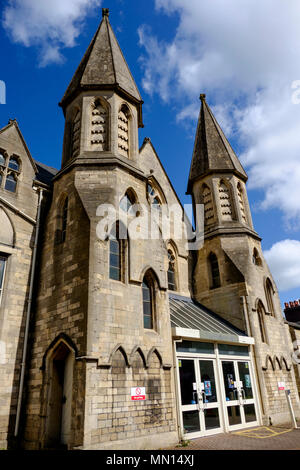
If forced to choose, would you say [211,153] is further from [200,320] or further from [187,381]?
[187,381]

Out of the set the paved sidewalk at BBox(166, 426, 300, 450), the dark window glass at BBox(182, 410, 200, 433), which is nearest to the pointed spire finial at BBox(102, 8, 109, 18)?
the dark window glass at BBox(182, 410, 200, 433)

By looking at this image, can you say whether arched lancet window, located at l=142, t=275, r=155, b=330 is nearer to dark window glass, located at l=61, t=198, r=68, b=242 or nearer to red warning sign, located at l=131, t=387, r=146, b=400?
red warning sign, located at l=131, t=387, r=146, b=400

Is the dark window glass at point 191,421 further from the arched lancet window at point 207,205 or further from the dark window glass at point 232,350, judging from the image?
the arched lancet window at point 207,205

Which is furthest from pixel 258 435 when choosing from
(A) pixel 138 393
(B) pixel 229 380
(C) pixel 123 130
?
(C) pixel 123 130

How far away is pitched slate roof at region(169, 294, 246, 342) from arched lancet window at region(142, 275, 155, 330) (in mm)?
884

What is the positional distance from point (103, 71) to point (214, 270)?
1006 cm

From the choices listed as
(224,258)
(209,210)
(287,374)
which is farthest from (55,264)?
(287,374)

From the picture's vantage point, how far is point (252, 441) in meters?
9.46

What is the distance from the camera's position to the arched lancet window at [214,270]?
52.4 feet

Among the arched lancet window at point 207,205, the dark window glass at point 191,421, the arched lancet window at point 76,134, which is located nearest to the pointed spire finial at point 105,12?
the arched lancet window at point 76,134

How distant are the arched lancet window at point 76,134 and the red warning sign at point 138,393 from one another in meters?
7.95

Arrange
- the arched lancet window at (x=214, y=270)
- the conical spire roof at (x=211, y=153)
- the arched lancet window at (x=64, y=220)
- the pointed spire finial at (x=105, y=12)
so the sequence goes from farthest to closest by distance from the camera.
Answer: the conical spire roof at (x=211, y=153)
the pointed spire finial at (x=105, y=12)
the arched lancet window at (x=214, y=270)
the arched lancet window at (x=64, y=220)

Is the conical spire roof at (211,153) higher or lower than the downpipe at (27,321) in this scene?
higher

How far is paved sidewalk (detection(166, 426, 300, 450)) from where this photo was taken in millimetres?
8617
